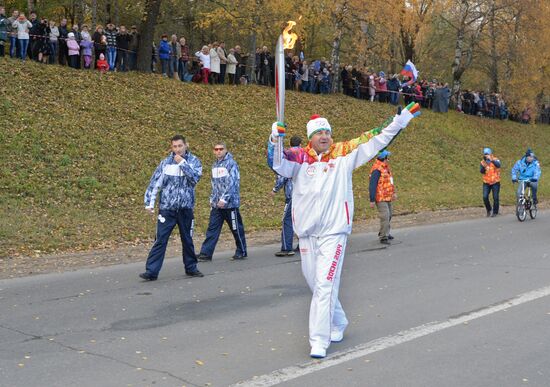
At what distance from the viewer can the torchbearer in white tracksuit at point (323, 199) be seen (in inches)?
279

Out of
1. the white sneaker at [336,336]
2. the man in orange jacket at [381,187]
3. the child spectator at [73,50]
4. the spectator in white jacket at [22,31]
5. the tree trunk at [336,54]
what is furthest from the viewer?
the tree trunk at [336,54]

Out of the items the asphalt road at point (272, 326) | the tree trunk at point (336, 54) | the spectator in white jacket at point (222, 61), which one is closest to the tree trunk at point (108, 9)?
the tree trunk at point (336, 54)

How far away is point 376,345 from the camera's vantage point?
749 cm

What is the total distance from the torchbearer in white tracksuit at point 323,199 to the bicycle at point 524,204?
46.0ft

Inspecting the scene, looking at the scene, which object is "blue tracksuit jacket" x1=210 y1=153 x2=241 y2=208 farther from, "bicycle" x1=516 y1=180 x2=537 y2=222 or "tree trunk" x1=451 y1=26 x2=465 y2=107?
"tree trunk" x1=451 y1=26 x2=465 y2=107

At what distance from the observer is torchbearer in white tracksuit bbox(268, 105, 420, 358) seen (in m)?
7.09

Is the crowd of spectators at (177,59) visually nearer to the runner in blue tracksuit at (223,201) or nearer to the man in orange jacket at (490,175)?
the man in orange jacket at (490,175)

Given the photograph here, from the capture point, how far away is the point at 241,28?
32438 millimetres

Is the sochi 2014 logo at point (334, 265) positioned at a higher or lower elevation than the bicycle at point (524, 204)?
higher

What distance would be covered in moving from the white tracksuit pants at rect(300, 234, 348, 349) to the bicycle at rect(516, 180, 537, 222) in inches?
565

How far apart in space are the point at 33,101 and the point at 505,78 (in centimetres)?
3199

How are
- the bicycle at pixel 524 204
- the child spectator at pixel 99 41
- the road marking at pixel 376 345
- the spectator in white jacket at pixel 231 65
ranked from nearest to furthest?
1. the road marking at pixel 376 345
2. the bicycle at pixel 524 204
3. the child spectator at pixel 99 41
4. the spectator in white jacket at pixel 231 65

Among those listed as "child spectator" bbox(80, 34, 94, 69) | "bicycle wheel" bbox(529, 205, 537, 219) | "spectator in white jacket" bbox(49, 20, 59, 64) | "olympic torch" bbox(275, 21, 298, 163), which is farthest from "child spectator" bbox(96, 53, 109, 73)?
"olympic torch" bbox(275, 21, 298, 163)

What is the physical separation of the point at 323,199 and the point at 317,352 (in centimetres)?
133
